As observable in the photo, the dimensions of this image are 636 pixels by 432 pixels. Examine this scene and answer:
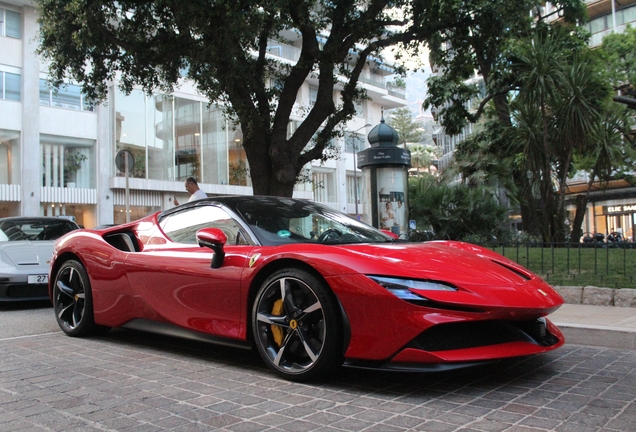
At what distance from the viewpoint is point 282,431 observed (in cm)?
263

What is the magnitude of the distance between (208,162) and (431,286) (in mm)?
33511

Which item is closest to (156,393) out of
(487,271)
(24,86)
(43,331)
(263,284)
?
(263,284)

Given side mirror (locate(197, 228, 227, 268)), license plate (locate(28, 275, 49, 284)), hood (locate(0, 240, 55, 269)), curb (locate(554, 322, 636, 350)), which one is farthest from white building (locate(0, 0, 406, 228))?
side mirror (locate(197, 228, 227, 268))

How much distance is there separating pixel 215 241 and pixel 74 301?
2273 mm

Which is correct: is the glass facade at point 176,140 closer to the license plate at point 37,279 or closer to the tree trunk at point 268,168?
the tree trunk at point 268,168

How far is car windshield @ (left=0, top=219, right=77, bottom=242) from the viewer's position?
8617 mm

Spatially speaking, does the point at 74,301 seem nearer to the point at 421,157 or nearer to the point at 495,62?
the point at 495,62

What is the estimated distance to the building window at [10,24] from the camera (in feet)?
91.1

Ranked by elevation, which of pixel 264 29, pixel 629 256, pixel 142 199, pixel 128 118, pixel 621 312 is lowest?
pixel 621 312

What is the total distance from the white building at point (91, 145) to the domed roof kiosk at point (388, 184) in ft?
36.9

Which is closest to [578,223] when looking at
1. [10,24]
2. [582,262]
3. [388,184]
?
[388,184]

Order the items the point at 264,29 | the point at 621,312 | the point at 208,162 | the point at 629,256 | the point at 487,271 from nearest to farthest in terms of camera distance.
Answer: the point at 487,271 → the point at 621,312 → the point at 629,256 → the point at 264,29 → the point at 208,162

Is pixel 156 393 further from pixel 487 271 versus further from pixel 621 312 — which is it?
pixel 621 312

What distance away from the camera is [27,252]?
8016 millimetres
